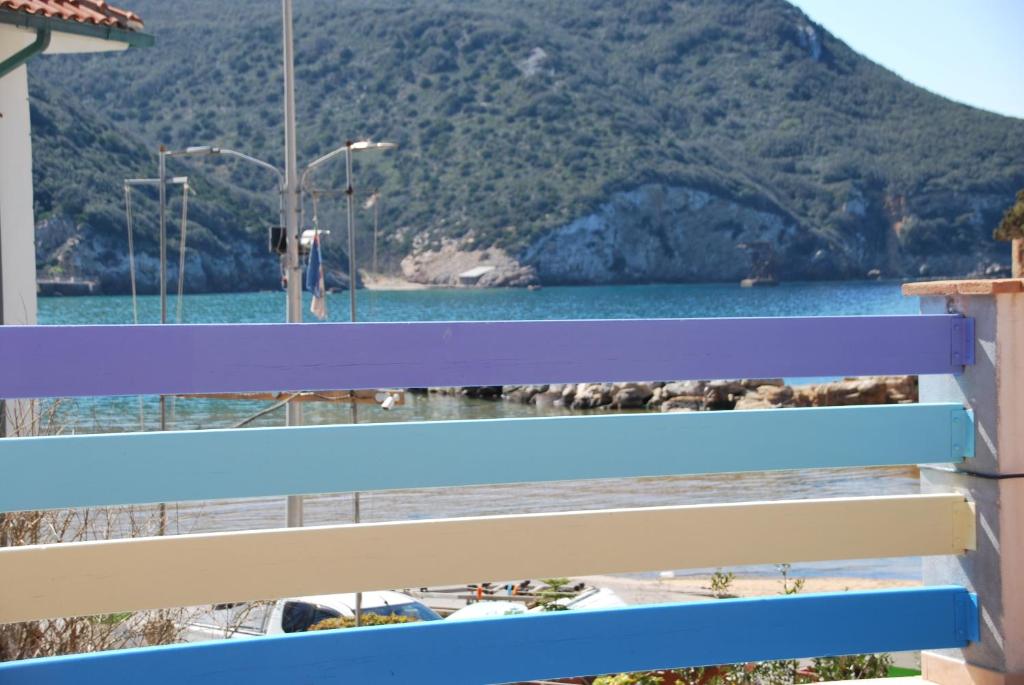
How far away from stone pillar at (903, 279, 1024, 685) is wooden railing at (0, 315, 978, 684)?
47 millimetres

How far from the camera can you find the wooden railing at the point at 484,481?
2705mm

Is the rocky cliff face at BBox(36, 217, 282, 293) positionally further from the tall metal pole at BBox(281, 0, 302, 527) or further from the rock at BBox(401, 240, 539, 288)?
the tall metal pole at BBox(281, 0, 302, 527)

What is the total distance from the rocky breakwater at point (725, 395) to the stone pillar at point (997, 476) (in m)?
42.4

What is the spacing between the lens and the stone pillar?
10.3ft

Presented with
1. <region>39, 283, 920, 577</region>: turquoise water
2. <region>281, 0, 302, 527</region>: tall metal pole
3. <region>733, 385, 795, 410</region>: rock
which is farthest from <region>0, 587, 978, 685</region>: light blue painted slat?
<region>733, 385, 795, 410</region>: rock

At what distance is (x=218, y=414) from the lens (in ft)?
176

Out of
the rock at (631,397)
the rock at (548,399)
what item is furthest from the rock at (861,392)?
the rock at (548,399)

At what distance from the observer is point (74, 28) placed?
9.57 m

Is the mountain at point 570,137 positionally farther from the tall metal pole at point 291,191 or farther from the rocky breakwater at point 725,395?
the tall metal pole at point 291,191

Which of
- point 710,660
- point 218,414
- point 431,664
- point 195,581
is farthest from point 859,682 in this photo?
point 218,414

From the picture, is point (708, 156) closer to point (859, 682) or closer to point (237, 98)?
point (237, 98)

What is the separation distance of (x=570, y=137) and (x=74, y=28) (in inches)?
5055

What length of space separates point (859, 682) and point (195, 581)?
5.44 ft

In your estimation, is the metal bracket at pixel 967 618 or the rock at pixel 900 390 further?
the rock at pixel 900 390
